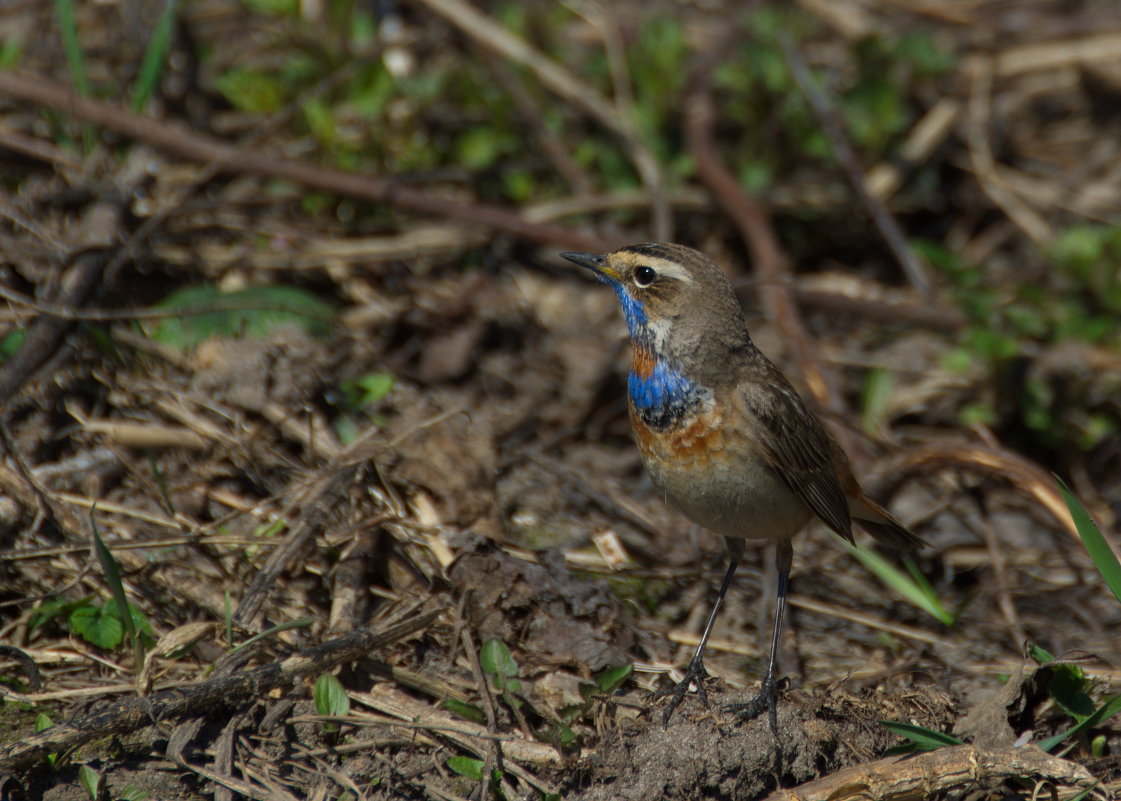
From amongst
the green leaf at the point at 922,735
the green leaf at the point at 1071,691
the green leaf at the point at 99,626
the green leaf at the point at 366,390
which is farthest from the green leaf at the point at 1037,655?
the green leaf at the point at 99,626

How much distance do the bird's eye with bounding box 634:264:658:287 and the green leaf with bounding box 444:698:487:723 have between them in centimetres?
189

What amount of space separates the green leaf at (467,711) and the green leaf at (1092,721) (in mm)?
2074

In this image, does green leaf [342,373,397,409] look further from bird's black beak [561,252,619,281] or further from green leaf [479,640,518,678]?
green leaf [479,640,518,678]

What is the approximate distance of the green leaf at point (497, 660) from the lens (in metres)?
4.65

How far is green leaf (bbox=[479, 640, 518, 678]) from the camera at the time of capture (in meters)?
4.65

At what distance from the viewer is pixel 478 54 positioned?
820 cm

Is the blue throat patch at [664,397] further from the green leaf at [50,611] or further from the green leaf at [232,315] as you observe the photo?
the green leaf at [50,611]

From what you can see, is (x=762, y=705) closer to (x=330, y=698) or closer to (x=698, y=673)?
(x=698, y=673)

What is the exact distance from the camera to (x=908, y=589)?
5570 mm

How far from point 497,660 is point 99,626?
5.21 feet

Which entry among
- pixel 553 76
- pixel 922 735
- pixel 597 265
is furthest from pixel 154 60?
pixel 922 735

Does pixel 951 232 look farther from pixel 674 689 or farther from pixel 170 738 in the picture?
pixel 170 738

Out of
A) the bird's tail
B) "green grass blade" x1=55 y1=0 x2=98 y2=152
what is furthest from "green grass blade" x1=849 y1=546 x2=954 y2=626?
"green grass blade" x1=55 y1=0 x2=98 y2=152

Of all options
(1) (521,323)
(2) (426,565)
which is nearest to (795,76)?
(1) (521,323)
